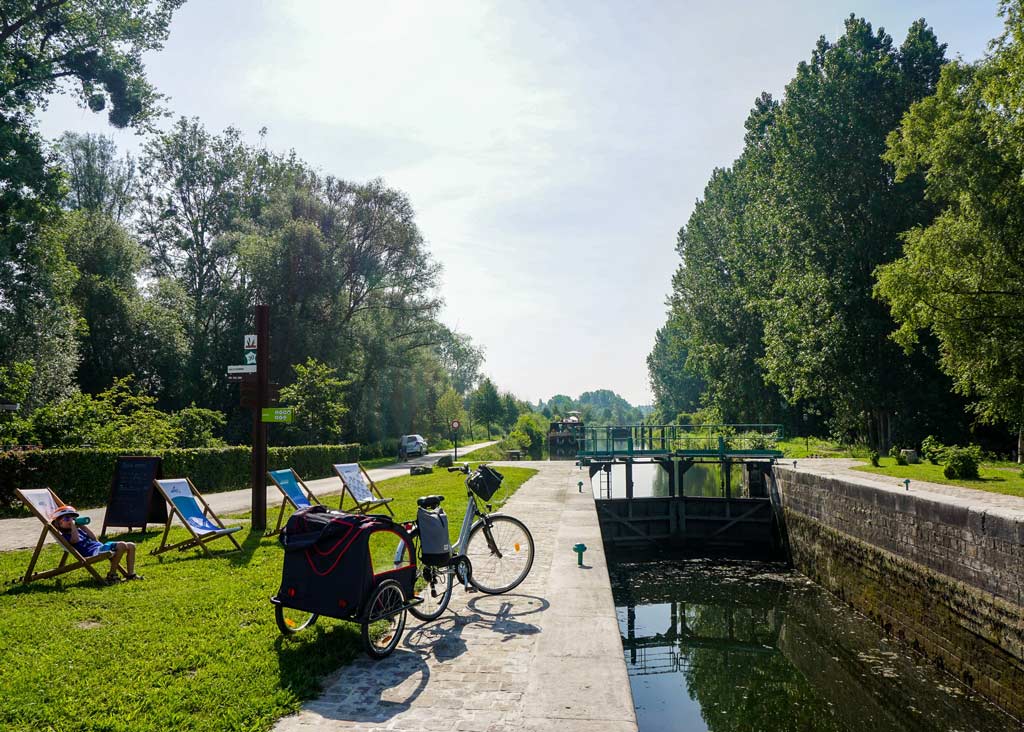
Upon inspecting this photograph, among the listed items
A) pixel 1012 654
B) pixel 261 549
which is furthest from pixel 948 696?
pixel 261 549

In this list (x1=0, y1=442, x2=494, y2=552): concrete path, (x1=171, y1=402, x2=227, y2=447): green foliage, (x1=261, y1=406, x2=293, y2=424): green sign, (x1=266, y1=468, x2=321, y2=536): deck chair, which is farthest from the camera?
(x1=171, y1=402, x2=227, y2=447): green foliage

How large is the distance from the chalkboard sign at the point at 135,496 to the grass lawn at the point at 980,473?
14.0 meters

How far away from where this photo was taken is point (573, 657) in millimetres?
4777

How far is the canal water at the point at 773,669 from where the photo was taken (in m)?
8.00

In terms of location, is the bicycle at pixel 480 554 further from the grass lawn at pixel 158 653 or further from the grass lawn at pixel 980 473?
the grass lawn at pixel 980 473

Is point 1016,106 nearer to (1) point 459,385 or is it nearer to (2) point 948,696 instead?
(2) point 948,696

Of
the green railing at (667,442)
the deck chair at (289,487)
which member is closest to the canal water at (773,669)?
the deck chair at (289,487)

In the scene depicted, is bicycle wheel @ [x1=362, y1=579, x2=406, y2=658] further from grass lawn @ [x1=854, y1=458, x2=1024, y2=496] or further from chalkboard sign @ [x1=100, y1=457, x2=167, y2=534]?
grass lawn @ [x1=854, y1=458, x2=1024, y2=496]

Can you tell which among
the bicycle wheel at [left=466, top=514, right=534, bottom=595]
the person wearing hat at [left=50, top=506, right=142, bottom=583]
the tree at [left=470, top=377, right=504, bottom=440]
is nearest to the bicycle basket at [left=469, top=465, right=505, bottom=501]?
the bicycle wheel at [left=466, top=514, right=534, bottom=595]

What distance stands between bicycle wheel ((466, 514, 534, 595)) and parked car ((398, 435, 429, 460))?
2881 cm

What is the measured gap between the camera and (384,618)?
4.77m

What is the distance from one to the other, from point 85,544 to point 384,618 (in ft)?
12.2

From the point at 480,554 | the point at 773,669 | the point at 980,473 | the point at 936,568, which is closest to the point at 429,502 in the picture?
the point at 480,554

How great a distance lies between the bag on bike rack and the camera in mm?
5805
